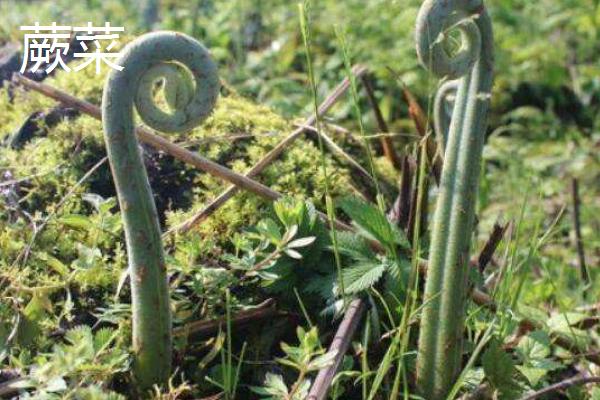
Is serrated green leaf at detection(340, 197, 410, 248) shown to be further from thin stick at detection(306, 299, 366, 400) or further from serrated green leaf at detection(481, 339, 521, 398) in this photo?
serrated green leaf at detection(481, 339, 521, 398)

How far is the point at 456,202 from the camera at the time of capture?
1735mm

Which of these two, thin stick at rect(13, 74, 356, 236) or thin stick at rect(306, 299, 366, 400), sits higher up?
thin stick at rect(13, 74, 356, 236)

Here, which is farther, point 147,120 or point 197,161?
point 197,161

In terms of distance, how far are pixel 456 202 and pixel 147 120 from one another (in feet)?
1.86

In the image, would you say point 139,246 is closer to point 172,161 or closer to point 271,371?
point 271,371

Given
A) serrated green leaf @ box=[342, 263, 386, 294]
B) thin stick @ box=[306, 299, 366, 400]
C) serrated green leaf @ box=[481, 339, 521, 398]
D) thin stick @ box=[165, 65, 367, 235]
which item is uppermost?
thin stick @ box=[165, 65, 367, 235]

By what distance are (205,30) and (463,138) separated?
305 cm

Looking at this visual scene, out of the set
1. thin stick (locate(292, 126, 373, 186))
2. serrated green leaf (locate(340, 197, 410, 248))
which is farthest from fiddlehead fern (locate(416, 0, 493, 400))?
thin stick (locate(292, 126, 373, 186))

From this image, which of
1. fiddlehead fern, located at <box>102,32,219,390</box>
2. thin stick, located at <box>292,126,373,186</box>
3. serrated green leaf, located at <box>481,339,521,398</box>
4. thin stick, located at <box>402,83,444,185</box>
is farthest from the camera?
thin stick, located at <box>292,126,373,186</box>

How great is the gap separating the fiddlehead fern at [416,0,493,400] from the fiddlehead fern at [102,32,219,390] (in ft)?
1.33

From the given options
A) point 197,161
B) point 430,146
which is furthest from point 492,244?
→ point 197,161

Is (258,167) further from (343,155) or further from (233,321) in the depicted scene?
(233,321)

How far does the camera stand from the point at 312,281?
76.0 inches

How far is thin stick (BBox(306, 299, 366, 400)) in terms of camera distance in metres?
1.68
